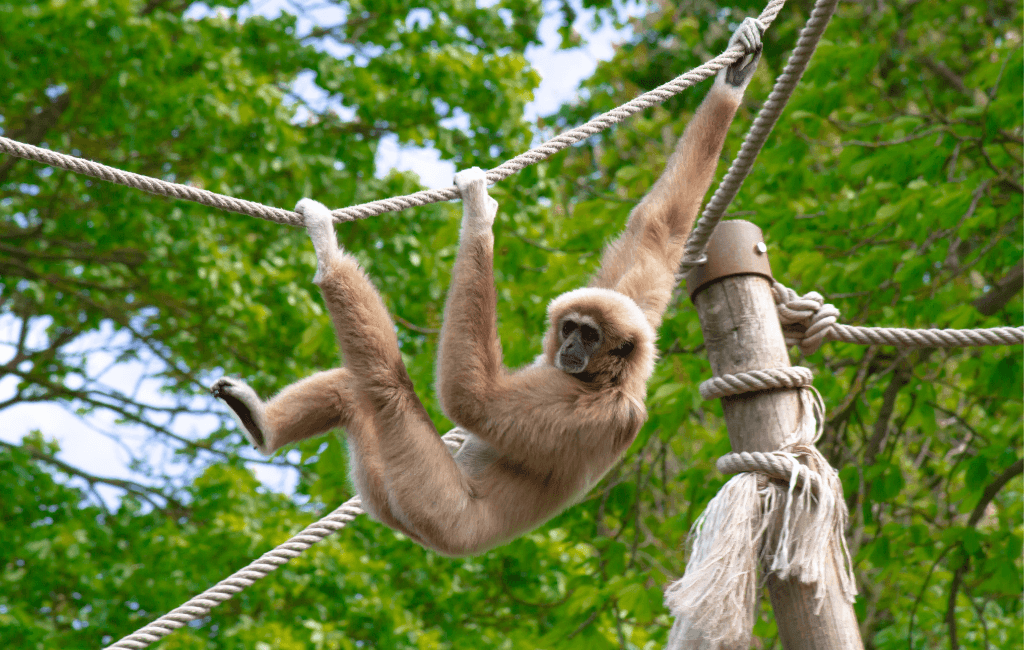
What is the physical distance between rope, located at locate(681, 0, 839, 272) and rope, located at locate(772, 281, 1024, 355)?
0.31 metres

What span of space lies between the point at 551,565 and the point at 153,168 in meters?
4.88

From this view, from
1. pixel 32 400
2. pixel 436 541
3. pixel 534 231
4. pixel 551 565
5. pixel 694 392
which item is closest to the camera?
pixel 436 541

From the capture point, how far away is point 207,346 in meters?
7.47

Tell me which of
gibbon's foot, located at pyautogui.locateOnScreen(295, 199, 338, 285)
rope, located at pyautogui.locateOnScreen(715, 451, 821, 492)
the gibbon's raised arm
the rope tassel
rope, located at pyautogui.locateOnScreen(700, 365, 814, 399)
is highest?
gibbon's foot, located at pyautogui.locateOnScreen(295, 199, 338, 285)

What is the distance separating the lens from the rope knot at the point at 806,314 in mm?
2809

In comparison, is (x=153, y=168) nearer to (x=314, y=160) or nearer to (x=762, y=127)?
(x=314, y=160)

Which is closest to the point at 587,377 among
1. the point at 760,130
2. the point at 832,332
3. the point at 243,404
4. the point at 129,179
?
the point at 832,332

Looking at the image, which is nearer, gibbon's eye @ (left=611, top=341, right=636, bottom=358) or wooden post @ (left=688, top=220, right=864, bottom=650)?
wooden post @ (left=688, top=220, right=864, bottom=650)

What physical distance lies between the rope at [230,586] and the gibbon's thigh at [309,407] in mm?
300

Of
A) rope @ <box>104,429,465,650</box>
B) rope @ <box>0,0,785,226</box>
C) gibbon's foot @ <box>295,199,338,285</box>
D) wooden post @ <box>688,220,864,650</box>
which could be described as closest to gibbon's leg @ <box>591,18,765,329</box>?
rope @ <box>0,0,785,226</box>

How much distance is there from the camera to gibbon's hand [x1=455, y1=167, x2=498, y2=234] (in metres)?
2.58

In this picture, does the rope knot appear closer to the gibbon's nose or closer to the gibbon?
the gibbon

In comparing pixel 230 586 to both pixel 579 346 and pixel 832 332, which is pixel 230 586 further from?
pixel 832 332

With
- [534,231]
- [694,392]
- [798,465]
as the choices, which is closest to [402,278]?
[534,231]
